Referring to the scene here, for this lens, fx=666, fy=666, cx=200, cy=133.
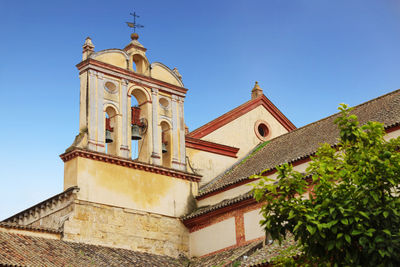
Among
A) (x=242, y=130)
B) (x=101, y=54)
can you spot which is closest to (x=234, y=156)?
(x=242, y=130)

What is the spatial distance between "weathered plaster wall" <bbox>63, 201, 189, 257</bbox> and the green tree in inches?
409

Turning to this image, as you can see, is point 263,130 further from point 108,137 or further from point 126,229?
point 126,229

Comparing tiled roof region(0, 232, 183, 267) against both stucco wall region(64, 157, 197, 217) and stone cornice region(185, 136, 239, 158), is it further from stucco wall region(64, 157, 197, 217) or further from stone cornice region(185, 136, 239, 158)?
stone cornice region(185, 136, 239, 158)

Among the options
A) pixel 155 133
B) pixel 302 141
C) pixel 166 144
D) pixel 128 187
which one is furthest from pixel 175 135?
pixel 302 141

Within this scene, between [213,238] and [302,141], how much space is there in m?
4.58

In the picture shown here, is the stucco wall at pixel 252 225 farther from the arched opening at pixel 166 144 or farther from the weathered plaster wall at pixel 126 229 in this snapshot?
the arched opening at pixel 166 144

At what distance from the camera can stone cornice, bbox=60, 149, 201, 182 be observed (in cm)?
2064

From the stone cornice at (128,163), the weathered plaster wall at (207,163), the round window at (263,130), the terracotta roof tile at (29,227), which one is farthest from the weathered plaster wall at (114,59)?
the round window at (263,130)

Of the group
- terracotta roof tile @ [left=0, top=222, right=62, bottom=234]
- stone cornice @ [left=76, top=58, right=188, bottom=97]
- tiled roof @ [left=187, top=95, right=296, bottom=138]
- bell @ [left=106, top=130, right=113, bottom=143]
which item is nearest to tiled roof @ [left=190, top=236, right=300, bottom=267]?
terracotta roof tile @ [left=0, top=222, right=62, bottom=234]

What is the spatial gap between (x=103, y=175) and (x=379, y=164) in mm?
12292

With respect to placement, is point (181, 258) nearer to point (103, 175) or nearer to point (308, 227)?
point (103, 175)

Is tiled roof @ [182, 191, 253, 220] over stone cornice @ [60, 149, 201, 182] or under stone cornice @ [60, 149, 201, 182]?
under

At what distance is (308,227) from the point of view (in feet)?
32.1

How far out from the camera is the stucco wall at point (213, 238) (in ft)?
69.2
